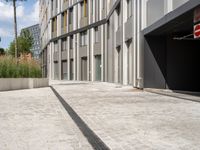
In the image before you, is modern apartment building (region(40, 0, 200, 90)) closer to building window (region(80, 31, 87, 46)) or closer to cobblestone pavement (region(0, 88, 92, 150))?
building window (region(80, 31, 87, 46))

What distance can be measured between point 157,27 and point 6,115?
9959 mm

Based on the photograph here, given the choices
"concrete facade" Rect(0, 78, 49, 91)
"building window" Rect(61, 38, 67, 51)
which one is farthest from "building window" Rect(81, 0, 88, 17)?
"concrete facade" Rect(0, 78, 49, 91)

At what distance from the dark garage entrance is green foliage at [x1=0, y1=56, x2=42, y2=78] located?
791 centimetres

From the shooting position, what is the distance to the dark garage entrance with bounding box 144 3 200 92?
66.0 feet

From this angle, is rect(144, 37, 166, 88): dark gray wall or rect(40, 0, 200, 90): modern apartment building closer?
rect(40, 0, 200, 90): modern apartment building

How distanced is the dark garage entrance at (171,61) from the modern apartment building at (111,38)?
0.06m

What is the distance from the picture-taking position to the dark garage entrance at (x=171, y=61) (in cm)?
2012

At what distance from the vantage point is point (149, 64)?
20.1 meters

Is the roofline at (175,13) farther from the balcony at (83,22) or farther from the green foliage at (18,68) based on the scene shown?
the balcony at (83,22)

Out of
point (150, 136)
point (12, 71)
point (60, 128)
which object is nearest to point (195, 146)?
point (150, 136)

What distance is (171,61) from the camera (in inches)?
814

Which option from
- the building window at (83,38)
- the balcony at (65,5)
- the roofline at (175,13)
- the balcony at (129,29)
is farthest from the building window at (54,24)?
the roofline at (175,13)

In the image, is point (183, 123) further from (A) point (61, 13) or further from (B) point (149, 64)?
(A) point (61, 13)

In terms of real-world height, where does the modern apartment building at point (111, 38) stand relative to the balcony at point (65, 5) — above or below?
below
